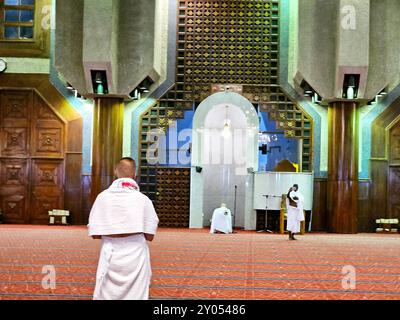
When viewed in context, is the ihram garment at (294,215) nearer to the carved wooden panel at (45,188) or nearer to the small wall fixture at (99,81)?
the small wall fixture at (99,81)

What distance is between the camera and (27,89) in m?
14.3

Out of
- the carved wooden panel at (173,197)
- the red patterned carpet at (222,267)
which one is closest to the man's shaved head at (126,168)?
the red patterned carpet at (222,267)

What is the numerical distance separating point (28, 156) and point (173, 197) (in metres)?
3.14

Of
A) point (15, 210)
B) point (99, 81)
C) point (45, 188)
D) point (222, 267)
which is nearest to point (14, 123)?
point (45, 188)

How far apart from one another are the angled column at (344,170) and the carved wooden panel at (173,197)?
294cm

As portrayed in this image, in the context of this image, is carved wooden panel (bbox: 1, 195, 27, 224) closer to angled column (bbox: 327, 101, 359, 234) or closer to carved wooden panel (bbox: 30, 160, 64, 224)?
carved wooden panel (bbox: 30, 160, 64, 224)

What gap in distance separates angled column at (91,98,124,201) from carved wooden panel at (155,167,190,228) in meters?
1.11

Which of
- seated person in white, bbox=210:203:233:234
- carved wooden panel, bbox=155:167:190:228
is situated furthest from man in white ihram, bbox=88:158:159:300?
carved wooden panel, bbox=155:167:190:228

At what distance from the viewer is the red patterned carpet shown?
5.41 meters

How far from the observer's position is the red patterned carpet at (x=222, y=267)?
541 cm

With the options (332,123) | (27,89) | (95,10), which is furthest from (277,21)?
(27,89)

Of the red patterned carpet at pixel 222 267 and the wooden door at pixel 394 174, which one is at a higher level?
the wooden door at pixel 394 174

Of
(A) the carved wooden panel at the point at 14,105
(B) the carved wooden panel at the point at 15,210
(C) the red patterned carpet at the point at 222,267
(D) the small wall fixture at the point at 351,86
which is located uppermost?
(D) the small wall fixture at the point at 351,86

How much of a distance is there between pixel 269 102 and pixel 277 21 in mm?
1739
